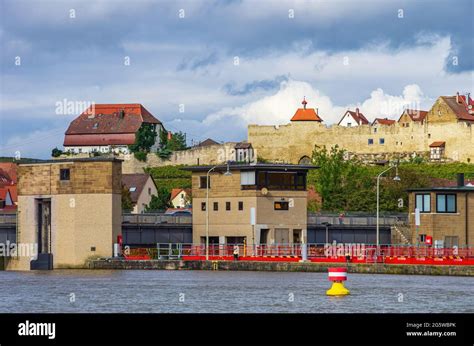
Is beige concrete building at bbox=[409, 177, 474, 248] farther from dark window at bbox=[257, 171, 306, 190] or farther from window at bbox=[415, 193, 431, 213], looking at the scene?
dark window at bbox=[257, 171, 306, 190]

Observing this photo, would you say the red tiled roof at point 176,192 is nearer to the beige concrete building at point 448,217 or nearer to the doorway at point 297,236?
the doorway at point 297,236

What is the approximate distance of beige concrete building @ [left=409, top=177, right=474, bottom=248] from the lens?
83.4 meters

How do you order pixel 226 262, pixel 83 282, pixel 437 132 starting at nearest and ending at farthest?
pixel 83 282 → pixel 226 262 → pixel 437 132

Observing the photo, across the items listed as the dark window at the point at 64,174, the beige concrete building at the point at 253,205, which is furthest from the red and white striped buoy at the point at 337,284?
the beige concrete building at the point at 253,205

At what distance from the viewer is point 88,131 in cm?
16525

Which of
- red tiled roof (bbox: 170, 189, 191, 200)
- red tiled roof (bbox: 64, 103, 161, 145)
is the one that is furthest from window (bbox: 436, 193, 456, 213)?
red tiled roof (bbox: 64, 103, 161, 145)

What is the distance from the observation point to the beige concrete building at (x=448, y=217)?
83.4m

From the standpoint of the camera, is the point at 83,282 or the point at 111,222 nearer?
the point at 83,282

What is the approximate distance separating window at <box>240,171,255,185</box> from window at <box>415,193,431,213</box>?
9.46 m
